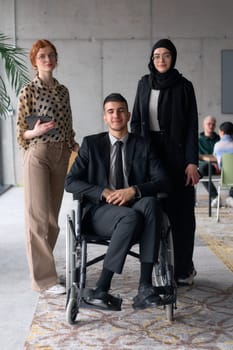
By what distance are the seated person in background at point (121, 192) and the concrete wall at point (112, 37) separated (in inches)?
214

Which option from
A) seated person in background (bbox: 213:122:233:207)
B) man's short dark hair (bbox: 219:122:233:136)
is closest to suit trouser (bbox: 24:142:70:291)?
seated person in background (bbox: 213:122:233:207)

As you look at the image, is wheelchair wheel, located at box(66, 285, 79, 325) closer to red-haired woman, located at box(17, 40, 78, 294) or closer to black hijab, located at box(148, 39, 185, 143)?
red-haired woman, located at box(17, 40, 78, 294)

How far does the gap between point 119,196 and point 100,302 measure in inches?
21.5

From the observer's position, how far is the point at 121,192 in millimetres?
2611

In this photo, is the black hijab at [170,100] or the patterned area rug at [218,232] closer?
the black hijab at [170,100]

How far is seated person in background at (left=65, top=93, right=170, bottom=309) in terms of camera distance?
2.44 metres

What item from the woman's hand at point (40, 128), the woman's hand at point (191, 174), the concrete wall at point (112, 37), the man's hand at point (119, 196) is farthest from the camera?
the concrete wall at point (112, 37)

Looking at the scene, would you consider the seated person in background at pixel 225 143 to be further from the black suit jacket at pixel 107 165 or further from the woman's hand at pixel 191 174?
the black suit jacket at pixel 107 165

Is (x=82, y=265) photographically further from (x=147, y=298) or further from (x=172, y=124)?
(x=172, y=124)

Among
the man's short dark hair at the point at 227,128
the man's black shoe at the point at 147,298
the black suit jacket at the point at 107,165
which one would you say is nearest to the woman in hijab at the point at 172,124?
the black suit jacket at the point at 107,165

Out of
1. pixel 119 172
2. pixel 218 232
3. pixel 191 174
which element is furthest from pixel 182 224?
pixel 218 232

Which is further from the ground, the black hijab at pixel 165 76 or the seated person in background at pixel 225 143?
the black hijab at pixel 165 76

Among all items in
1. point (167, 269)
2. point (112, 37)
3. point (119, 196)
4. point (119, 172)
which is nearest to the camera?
point (167, 269)

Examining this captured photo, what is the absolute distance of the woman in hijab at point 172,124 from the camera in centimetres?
292
